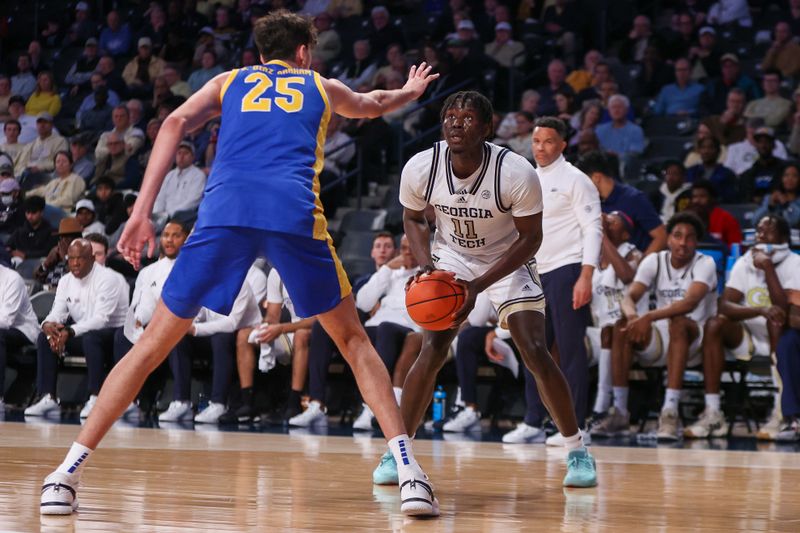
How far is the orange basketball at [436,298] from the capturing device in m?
4.84

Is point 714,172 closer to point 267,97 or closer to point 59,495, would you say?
point 267,97

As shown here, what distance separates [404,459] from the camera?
4.25m

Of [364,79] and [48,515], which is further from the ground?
[364,79]

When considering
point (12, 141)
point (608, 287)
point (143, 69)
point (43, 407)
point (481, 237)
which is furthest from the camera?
point (143, 69)

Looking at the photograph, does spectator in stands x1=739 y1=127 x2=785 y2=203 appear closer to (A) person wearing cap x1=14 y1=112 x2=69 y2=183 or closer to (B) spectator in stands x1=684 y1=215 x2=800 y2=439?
(B) spectator in stands x1=684 y1=215 x2=800 y2=439

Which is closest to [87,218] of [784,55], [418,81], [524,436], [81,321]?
[81,321]

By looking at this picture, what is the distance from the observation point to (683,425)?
9578mm

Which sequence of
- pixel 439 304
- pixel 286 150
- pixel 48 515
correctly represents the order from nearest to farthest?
1. pixel 48 515
2. pixel 286 150
3. pixel 439 304

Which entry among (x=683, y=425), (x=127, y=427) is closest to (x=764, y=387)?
(x=683, y=425)

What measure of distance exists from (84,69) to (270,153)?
13.9 m

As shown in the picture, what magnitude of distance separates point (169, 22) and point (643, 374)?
10719 millimetres

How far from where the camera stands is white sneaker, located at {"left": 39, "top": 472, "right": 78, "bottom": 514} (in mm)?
4000

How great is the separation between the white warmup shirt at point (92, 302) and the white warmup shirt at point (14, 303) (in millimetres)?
297

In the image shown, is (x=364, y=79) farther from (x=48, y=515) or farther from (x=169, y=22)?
(x=48, y=515)
